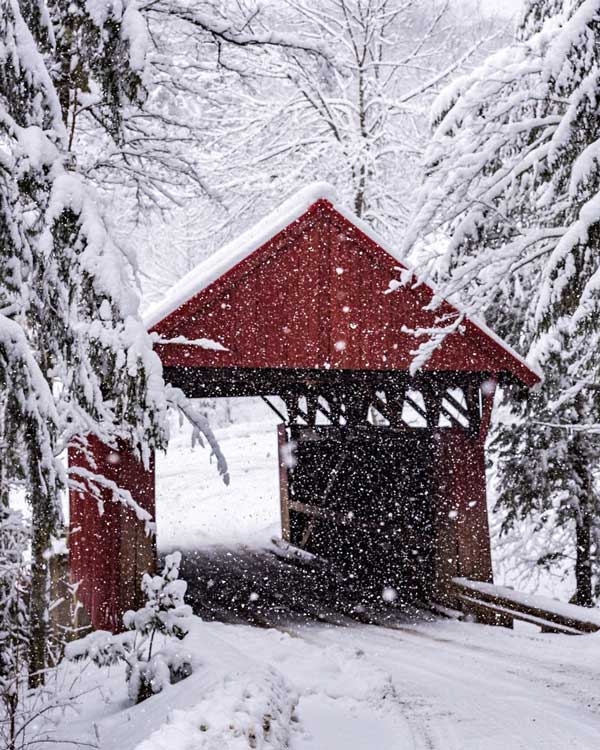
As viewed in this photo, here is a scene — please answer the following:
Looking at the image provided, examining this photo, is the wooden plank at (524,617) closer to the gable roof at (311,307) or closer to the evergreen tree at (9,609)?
the gable roof at (311,307)

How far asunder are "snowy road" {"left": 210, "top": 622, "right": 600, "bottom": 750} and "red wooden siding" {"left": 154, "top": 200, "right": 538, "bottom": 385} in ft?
10.5

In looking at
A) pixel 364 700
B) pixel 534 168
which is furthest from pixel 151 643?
Result: pixel 534 168

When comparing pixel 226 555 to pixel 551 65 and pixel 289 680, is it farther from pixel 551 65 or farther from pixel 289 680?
pixel 551 65

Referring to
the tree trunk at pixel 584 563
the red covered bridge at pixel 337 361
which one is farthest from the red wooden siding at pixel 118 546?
the tree trunk at pixel 584 563

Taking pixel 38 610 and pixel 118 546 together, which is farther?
pixel 118 546

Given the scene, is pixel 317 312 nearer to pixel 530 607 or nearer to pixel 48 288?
pixel 530 607

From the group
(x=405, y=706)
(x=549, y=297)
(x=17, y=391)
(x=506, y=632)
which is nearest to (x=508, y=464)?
(x=506, y=632)

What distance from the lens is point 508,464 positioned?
479 inches

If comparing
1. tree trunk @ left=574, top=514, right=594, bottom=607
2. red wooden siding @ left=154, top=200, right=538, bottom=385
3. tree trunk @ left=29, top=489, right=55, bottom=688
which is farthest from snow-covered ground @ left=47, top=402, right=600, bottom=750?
tree trunk @ left=574, top=514, right=594, bottom=607

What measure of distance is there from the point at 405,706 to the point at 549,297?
3593 millimetres

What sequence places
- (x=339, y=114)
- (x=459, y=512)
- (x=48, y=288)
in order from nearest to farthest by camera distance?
(x=48, y=288), (x=459, y=512), (x=339, y=114)

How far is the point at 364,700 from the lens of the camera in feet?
18.7

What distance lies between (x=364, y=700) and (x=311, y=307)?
474cm

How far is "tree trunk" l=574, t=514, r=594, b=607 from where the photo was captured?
1195cm
